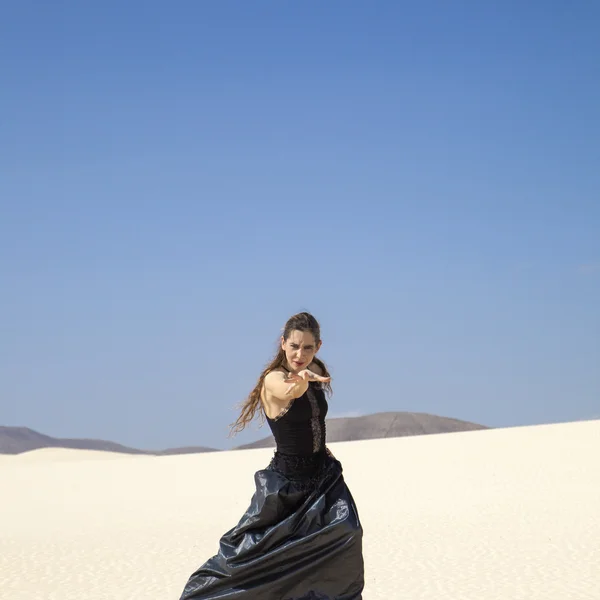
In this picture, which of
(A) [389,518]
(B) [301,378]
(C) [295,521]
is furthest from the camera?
(A) [389,518]

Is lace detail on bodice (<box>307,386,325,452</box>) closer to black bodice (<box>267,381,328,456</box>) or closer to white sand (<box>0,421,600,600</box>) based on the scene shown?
black bodice (<box>267,381,328,456</box>)

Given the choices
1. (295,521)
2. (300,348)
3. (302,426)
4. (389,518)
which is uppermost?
(389,518)

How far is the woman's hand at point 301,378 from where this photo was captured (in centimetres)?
515

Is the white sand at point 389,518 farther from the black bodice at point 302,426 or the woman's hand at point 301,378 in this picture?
the woman's hand at point 301,378

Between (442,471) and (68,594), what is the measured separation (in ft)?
43.4

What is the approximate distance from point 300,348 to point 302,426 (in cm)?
44

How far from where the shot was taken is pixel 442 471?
72.9 feet

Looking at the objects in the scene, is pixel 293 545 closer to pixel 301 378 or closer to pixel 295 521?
pixel 295 521

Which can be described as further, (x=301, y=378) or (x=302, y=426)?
(x=302, y=426)

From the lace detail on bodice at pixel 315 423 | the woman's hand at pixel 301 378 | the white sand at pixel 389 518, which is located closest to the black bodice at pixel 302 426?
the lace detail on bodice at pixel 315 423

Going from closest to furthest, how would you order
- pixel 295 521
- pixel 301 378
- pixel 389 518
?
pixel 301 378 < pixel 295 521 < pixel 389 518

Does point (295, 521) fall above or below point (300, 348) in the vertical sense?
below

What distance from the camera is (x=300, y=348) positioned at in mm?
5328

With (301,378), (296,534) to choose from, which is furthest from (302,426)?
(296,534)
